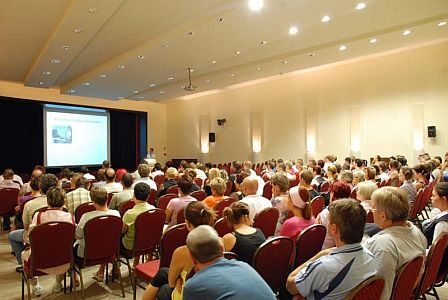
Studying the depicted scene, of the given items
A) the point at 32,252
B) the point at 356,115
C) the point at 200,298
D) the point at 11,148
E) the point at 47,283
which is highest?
the point at 356,115

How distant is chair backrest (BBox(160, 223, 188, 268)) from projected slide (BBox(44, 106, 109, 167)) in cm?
1268

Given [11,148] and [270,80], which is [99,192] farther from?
[270,80]

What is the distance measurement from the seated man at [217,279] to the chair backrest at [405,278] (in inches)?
35.1

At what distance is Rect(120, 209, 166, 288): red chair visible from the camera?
12.7ft

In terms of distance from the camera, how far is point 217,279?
5.09 ft

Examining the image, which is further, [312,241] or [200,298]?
[312,241]

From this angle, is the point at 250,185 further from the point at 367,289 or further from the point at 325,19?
the point at 325,19

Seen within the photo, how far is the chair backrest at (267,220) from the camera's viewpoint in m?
3.73

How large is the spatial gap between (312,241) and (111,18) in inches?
247

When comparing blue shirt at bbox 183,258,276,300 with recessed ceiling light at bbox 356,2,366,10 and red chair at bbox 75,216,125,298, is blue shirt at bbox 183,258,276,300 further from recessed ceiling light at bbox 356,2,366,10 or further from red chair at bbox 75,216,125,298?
recessed ceiling light at bbox 356,2,366,10

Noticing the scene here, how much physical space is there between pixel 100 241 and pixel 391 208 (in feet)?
9.22

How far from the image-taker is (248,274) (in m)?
1.61

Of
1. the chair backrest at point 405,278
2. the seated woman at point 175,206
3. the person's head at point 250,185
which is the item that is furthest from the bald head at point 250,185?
the chair backrest at point 405,278

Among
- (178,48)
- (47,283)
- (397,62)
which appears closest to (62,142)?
(178,48)
